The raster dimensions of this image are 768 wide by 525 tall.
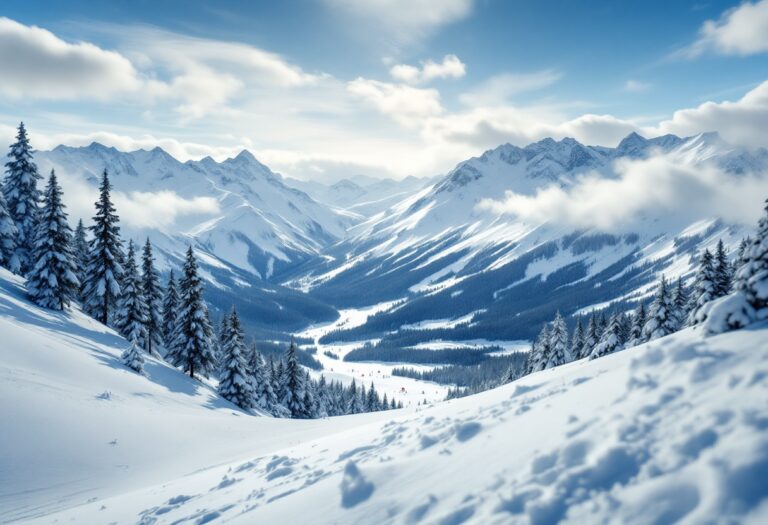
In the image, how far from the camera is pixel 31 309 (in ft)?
106

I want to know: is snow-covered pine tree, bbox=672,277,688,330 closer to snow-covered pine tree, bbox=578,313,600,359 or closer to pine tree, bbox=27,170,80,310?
snow-covered pine tree, bbox=578,313,600,359

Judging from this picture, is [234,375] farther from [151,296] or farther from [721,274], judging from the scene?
[721,274]

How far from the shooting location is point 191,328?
40906 mm

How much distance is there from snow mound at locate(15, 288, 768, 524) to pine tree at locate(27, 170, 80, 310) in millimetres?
30421

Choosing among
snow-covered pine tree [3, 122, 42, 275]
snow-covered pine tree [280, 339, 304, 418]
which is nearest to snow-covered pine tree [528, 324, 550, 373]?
snow-covered pine tree [280, 339, 304, 418]

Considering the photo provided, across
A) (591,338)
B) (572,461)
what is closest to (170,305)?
(572,461)

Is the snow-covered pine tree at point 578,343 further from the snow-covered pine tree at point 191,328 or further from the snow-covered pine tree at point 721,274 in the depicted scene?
the snow-covered pine tree at point 191,328

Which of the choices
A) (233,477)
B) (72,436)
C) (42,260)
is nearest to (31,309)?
(42,260)

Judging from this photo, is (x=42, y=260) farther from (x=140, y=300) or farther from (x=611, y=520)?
(x=611, y=520)

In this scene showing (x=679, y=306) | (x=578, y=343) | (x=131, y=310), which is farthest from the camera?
(x=578, y=343)

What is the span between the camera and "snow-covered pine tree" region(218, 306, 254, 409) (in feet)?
133

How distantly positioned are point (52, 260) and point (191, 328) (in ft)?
40.7

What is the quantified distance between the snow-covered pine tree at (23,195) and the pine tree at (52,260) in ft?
19.3

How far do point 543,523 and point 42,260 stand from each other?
4243 cm
